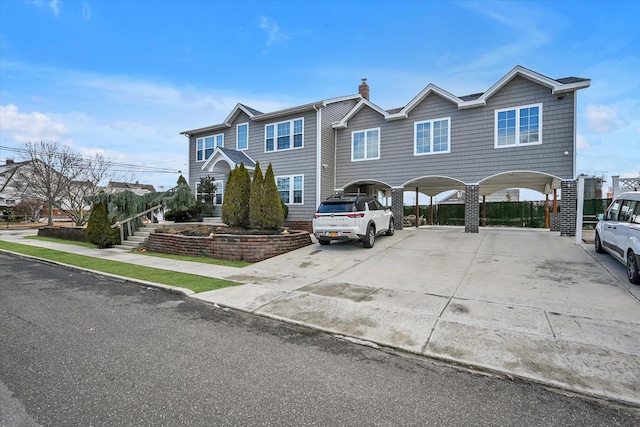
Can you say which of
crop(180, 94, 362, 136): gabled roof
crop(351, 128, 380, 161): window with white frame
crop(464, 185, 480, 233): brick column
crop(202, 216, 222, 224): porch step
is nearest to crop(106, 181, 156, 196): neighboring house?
crop(202, 216, 222, 224): porch step

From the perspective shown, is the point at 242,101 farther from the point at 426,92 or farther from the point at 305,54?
the point at 426,92

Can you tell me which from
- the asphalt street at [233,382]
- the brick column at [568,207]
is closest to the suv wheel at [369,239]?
the asphalt street at [233,382]

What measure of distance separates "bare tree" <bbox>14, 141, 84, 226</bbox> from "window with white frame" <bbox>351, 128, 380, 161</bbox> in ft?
72.2

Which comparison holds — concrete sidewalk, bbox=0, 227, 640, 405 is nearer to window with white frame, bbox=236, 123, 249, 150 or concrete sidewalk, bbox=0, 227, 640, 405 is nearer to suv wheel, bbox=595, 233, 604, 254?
suv wheel, bbox=595, 233, 604, 254

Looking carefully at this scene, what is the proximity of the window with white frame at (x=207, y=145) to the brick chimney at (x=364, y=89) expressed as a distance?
967 cm

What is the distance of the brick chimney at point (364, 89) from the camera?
2006 centimetres

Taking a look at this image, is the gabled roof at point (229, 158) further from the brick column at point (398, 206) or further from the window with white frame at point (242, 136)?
the brick column at point (398, 206)

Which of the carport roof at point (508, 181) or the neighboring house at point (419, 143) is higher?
the neighboring house at point (419, 143)

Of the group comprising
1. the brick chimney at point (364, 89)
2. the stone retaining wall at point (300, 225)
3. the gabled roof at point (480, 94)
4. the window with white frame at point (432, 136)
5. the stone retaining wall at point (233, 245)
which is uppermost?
the brick chimney at point (364, 89)

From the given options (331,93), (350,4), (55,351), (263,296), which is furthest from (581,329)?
(331,93)

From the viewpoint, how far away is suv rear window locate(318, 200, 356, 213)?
11.3 m

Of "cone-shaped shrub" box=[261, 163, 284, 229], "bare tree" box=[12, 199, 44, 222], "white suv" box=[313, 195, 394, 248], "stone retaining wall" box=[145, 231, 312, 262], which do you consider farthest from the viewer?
"bare tree" box=[12, 199, 44, 222]

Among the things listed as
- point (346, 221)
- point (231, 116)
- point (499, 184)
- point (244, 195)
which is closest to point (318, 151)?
point (244, 195)

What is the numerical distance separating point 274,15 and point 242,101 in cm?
856
